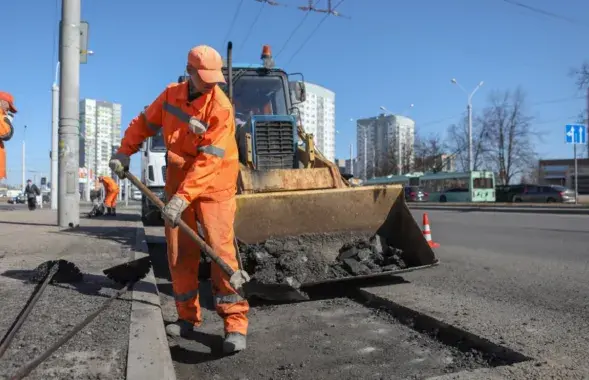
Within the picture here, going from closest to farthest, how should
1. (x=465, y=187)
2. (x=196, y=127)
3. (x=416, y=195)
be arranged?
1. (x=196, y=127)
2. (x=465, y=187)
3. (x=416, y=195)

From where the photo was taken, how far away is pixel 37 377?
2604 millimetres

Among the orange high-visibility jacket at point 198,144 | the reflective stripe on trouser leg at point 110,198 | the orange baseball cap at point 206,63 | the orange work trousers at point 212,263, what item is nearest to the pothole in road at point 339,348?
the orange work trousers at point 212,263

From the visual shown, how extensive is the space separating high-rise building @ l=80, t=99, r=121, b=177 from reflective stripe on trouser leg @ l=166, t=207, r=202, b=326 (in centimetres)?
4411

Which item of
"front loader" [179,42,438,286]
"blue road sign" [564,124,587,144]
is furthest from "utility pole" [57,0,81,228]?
"blue road sign" [564,124,587,144]

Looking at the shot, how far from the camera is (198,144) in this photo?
3.70 metres

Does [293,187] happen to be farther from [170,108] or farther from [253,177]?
[170,108]

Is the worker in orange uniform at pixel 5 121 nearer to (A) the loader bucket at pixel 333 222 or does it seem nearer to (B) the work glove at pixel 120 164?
(B) the work glove at pixel 120 164

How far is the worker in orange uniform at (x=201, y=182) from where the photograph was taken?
141 inches

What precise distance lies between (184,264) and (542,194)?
37.6 meters

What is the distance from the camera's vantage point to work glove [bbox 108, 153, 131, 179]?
406 cm

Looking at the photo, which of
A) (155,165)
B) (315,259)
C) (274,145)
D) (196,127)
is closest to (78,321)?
(196,127)

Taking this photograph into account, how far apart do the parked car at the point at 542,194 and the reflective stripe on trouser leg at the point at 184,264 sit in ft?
120

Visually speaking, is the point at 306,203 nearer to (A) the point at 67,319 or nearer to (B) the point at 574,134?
(A) the point at 67,319

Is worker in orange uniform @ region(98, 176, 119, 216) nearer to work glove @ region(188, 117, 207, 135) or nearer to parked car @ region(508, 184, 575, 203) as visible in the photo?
work glove @ region(188, 117, 207, 135)
